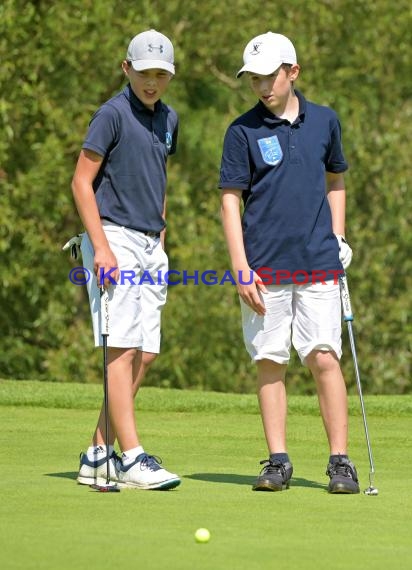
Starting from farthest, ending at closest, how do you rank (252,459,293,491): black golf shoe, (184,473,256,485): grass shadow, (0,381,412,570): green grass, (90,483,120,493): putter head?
(184,473,256,485): grass shadow → (252,459,293,491): black golf shoe → (90,483,120,493): putter head → (0,381,412,570): green grass

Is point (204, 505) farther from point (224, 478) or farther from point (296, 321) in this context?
point (296, 321)

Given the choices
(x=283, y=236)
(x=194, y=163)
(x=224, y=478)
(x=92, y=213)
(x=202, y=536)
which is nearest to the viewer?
(x=202, y=536)

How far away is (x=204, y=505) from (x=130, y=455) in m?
0.78

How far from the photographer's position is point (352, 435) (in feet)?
27.5

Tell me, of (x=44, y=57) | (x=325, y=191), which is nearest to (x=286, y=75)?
(x=325, y=191)

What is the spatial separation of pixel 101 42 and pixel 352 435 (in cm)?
1006

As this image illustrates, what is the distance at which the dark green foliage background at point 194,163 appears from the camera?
17.2m

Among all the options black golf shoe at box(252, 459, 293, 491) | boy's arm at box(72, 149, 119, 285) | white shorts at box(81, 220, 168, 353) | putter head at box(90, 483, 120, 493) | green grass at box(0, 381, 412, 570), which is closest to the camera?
green grass at box(0, 381, 412, 570)

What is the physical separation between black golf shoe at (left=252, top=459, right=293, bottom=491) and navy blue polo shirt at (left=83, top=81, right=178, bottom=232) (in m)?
1.10

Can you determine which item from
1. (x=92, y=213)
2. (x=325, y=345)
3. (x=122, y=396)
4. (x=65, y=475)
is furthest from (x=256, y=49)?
(x=65, y=475)

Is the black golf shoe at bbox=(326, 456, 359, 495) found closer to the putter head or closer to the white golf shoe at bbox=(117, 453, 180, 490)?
the white golf shoe at bbox=(117, 453, 180, 490)

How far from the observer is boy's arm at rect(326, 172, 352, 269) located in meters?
6.46

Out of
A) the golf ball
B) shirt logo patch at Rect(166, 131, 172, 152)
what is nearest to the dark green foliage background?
shirt logo patch at Rect(166, 131, 172, 152)

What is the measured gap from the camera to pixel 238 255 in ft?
20.4
